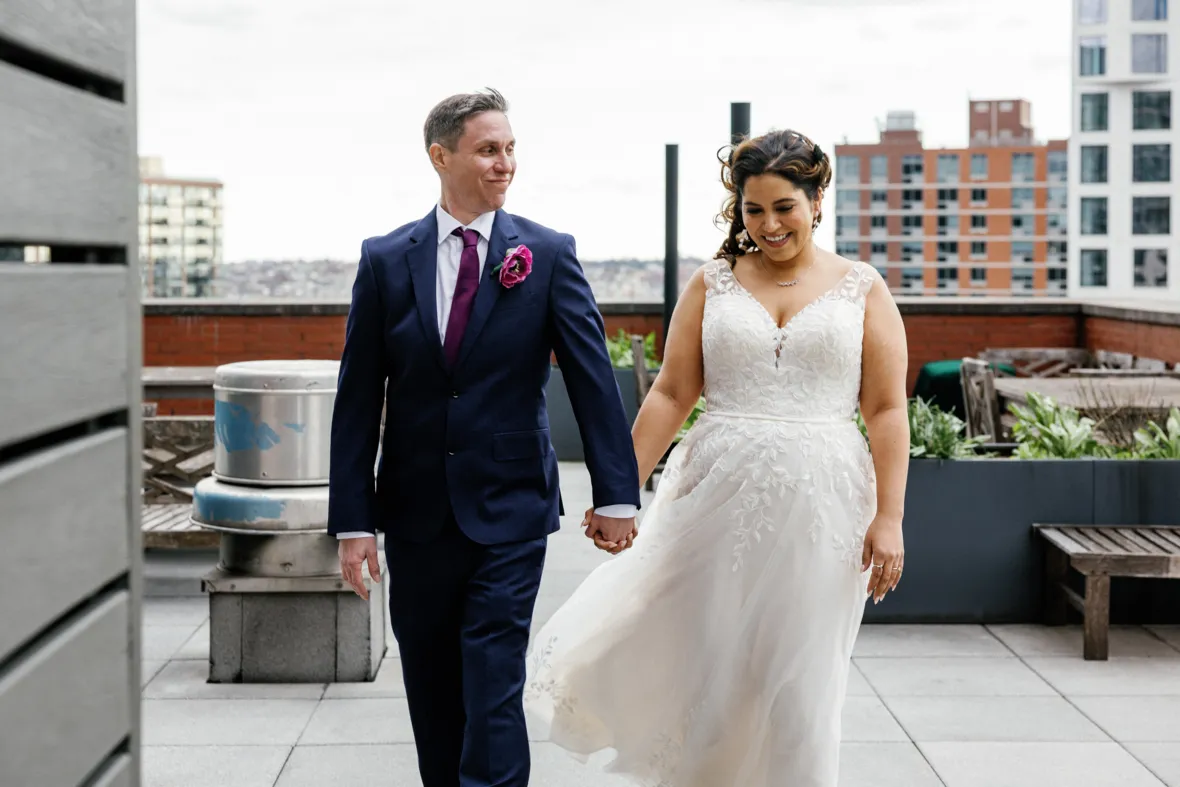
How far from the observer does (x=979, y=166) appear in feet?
653

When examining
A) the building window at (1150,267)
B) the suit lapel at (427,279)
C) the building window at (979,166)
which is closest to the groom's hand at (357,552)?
the suit lapel at (427,279)

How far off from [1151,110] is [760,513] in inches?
6458

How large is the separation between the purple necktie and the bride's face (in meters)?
0.80

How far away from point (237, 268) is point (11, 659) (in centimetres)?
1403

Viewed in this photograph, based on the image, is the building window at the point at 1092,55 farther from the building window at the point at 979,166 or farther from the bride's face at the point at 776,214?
the bride's face at the point at 776,214

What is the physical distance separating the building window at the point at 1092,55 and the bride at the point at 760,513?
161 m

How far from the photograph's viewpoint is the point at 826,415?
156 inches

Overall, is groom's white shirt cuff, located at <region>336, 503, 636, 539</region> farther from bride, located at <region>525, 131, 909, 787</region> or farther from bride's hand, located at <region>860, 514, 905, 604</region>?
bride's hand, located at <region>860, 514, 905, 604</region>

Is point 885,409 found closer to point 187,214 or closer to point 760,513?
point 760,513

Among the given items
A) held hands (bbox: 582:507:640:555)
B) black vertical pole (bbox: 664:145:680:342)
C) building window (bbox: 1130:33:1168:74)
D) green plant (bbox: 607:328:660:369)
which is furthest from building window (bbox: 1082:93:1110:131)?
held hands (bbox: 582:507:640:555)

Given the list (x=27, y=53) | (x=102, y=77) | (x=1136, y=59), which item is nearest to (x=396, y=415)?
(x=102, y=77)

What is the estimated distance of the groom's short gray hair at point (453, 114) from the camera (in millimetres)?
3510

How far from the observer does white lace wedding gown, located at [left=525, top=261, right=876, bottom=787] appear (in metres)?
3.88

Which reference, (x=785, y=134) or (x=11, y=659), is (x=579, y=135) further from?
(x=11, y=659)
